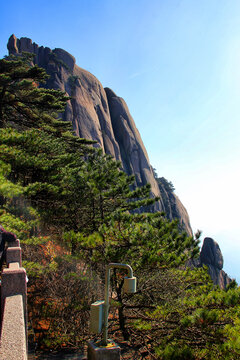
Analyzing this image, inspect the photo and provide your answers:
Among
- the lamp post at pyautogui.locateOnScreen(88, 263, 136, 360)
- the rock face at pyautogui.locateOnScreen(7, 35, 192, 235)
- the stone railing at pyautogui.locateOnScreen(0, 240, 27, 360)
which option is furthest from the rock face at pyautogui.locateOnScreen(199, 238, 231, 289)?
the stone railing at pyautogui.locateOnScreen(0, 240, 27, 360)

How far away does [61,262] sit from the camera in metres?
8.77

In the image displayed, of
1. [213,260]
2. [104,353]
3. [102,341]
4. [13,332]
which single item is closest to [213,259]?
[213,260]

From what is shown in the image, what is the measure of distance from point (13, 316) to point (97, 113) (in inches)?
1715

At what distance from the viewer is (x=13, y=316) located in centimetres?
283

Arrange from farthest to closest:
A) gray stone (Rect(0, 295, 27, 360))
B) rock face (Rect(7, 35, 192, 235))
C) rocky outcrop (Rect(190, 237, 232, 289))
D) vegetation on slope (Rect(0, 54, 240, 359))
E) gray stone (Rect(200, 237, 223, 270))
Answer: gray stone (Rect(200, 237, 223, 270)), rocky outcrop (Rect(190, 237, 232, 289)), rock face (Rect(7, 35, 192, 235)), vegetation on slope (Rect(0, 54, 240, 359)), gray stone (Rect(0, 295, 27, 360))

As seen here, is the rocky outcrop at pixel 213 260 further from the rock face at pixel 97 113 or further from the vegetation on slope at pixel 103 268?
the vegetation on slope at pixel 103 268

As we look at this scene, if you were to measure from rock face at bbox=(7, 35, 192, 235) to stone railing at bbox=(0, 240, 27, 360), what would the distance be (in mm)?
35324

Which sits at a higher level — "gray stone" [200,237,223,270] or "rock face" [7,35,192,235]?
"rock face" [7,35,192,235]

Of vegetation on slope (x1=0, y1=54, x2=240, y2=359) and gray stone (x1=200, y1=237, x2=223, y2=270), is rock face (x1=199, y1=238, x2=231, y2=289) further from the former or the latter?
vegetation on slope (x1=0, y1=54, x2=240, y2=359)

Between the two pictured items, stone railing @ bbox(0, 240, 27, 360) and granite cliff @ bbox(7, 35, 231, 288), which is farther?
granite cliff @ bbox(7, 35, 231, 288)

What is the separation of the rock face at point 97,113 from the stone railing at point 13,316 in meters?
35.3

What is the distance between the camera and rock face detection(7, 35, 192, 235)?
130 ft

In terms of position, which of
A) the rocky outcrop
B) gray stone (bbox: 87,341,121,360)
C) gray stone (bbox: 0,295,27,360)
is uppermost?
gray stone (bbox: 0,295,27,360)

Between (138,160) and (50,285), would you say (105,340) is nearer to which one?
(50,285)
